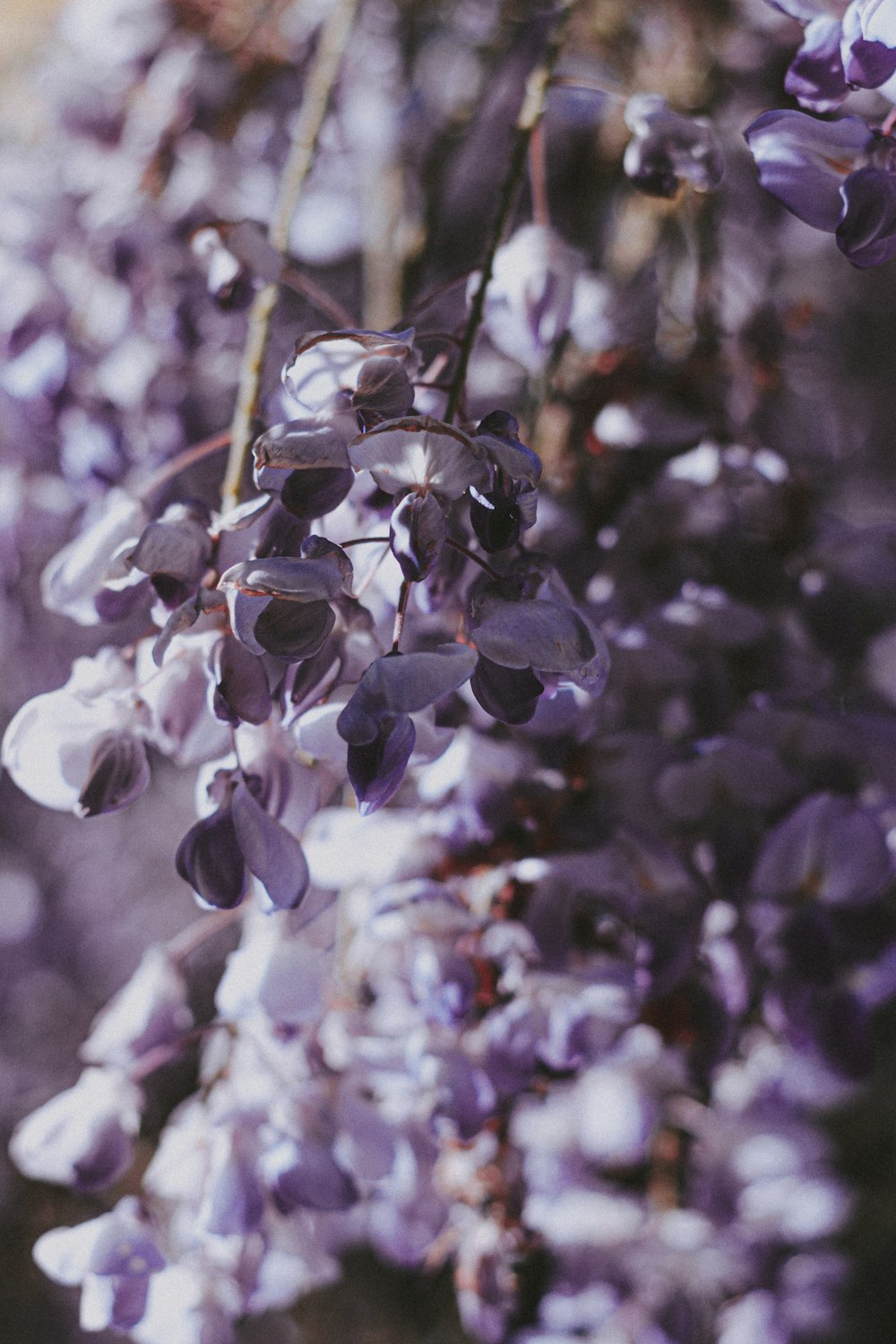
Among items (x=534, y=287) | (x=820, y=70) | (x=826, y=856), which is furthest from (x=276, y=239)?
(x=826, y=856)

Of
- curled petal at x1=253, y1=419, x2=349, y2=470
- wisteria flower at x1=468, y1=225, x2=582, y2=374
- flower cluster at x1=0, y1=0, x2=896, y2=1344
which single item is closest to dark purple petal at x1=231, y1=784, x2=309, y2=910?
flower cluster at x1=0, y1=0, x2=896, y2=1344

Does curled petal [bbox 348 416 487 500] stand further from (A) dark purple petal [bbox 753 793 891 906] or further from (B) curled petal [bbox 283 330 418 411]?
(A) dark purple petal [bbox 753 793 891 906]

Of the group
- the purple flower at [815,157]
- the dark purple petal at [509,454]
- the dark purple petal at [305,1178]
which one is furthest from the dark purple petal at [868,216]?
the dark purple petal at [305,1178]

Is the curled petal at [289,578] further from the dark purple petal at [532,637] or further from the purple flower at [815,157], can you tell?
the purple flower at [815,157]

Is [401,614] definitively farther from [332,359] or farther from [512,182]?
[512,182]

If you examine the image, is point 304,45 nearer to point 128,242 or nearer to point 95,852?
point 128,242

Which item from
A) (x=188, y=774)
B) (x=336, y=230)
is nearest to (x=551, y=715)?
(x=336, y=230)
